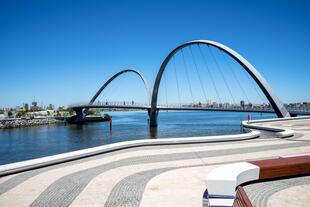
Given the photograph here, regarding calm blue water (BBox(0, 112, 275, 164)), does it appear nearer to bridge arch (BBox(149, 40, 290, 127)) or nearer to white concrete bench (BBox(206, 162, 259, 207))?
bridge arch (BBox(149, 40, 290, 127))

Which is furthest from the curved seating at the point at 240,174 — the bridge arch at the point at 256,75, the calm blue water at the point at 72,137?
the bridge arch at the point at 256,75

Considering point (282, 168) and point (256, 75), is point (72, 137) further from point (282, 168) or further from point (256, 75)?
point (282, 168)

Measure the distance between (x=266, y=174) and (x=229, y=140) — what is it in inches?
249

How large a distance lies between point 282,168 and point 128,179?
3.87m

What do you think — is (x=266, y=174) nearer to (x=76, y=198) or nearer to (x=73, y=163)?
(x=76, y=198)

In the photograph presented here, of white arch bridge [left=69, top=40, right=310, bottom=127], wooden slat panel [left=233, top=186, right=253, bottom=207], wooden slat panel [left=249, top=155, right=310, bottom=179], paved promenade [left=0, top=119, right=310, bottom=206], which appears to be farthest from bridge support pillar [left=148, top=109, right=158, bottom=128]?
wooden slat panel [left=233, top=186, right=253, bottom=207]

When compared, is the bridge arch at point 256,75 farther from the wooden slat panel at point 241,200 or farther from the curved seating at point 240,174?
the wooden slat panel at point 241,200

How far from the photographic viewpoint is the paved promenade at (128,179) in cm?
464

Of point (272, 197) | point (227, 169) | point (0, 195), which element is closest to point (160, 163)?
point (227, 169)

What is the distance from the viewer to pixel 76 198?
187 inches

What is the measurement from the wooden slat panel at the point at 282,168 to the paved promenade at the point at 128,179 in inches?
13.4

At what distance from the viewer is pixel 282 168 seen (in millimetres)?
5430

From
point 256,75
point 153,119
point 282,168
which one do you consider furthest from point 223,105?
point 282,168

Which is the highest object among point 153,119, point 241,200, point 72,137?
point 241,200
